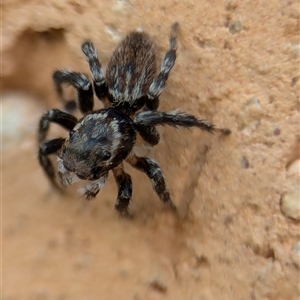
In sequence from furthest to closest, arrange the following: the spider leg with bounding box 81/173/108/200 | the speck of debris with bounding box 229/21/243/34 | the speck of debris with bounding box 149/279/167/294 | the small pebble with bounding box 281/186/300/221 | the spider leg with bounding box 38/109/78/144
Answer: the spider leg with bounding box 38/109/78/144, the spider leg with bounding box 81/173/108/200, the speck of debris with bounding box 149/279/167/294, the speck of debris with bounding box 229/21/243/34, the small pebble with bounding box 281/186/300/221

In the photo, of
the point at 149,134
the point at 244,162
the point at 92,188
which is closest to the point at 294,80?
the point at 244,162

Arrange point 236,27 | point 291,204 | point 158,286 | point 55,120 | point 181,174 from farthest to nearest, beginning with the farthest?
1. point 55,120
2. point 181,174
3. point 158,286
4. point 236,27
5. point 291,204

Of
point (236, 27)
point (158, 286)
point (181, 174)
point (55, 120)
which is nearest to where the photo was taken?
point (236, 27)

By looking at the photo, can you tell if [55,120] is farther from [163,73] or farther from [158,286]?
[158,286]

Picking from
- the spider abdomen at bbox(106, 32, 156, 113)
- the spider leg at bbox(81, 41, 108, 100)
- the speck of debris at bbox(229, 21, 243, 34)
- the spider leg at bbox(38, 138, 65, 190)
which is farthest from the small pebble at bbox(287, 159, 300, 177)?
the spider leg at bbox(38, 138, 65, 190)

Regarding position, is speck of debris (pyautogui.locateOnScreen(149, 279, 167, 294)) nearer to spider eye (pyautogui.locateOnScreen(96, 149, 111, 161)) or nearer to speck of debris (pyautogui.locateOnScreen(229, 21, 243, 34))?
spider eye (pyautogui.locateOnScreen(96, 149, 111, 161))

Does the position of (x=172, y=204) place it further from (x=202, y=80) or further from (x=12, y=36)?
(x=12, y=36)

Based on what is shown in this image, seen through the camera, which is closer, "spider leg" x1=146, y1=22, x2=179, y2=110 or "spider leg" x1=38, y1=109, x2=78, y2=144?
"spider leg" x1=146, y1=22, x2=179, y2=110
